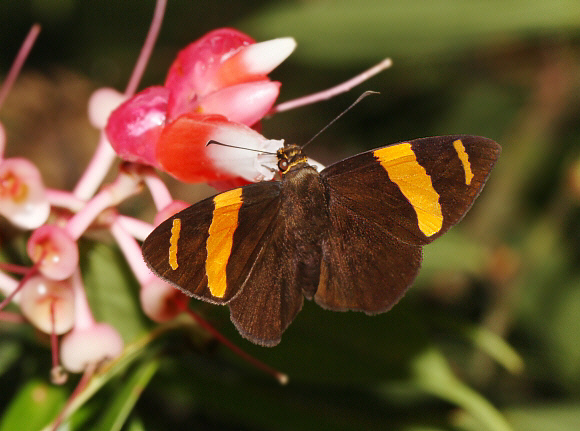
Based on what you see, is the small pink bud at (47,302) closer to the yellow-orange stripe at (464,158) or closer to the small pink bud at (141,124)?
the small pink bud at (141,124)

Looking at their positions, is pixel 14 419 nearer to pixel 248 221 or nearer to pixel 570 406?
pixel 248 221

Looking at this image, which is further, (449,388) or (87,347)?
(449,388)

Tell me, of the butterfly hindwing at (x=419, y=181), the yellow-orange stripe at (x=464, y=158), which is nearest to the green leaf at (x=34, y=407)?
the butterfly hindwing at (x=419, y=181)

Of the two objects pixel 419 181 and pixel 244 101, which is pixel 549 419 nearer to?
pixel 419 181

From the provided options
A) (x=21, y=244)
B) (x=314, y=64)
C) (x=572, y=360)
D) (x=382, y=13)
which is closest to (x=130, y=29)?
(x=314, y=64)

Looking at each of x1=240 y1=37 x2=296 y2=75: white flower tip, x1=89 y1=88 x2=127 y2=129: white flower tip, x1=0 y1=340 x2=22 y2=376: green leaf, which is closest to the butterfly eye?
x1=240 y1=37 x2=296 y2=75: white flower tip

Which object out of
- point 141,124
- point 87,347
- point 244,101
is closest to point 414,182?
point 244,101

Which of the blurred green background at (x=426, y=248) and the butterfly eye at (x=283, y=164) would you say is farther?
the blurred green background at (x=426, y=248)
